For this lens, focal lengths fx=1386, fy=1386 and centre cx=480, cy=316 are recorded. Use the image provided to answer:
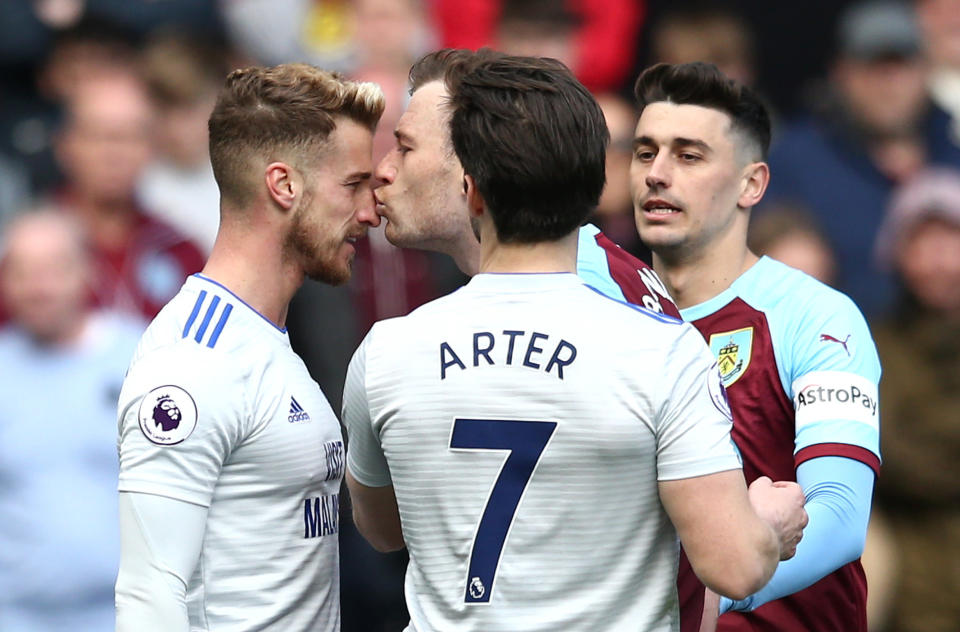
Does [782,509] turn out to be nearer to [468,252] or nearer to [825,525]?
[825,525]

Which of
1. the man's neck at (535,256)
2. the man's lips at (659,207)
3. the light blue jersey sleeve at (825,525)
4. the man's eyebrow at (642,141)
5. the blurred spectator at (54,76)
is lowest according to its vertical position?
the light blue jersey sleeve at (825,525)

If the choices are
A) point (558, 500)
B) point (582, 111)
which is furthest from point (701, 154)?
point (558, 500)

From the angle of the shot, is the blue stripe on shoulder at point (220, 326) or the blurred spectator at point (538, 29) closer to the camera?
the blue stripe on shoulder at point (220, 326)

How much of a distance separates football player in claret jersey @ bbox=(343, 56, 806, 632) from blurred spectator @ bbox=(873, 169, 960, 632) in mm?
4082

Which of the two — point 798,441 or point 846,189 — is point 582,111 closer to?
point 798,441

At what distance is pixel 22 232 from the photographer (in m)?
6.64

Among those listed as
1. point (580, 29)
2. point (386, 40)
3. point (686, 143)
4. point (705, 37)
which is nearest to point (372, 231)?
point (386, 40)

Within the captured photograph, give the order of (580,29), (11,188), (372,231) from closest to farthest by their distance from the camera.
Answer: (372,231) → (11,188) → (580,29)

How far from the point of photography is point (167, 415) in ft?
9.01

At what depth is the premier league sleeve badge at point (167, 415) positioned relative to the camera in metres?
2.74

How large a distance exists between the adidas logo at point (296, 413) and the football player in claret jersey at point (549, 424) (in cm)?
38

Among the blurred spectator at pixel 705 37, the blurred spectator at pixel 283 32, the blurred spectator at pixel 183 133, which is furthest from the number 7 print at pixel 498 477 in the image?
the blurred spectator at pixel 705 37

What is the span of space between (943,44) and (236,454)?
600 cm

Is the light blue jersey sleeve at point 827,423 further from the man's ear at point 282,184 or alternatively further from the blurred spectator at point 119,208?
the blurred spectator at point 119,208
